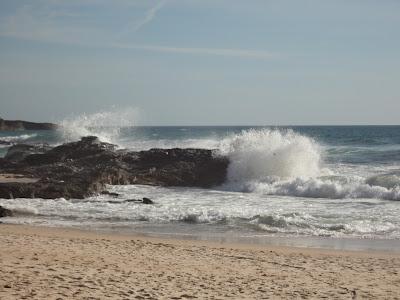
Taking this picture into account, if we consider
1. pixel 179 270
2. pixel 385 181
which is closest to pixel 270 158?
pixel 385 181

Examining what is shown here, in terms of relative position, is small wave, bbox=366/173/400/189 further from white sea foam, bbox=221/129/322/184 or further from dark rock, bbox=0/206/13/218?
dark rock, bbox=0/206/13/218

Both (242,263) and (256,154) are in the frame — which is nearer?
(242,263)

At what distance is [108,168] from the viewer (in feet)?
70.5

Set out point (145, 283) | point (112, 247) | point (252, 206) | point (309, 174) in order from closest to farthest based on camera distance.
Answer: point (145, 283), point (112, 247), point (252, 206), point (309, 174)

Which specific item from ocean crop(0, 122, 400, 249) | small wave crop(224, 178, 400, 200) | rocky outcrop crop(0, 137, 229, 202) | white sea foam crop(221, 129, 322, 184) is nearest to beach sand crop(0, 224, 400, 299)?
ocean crop(0, 122, 400, 249)

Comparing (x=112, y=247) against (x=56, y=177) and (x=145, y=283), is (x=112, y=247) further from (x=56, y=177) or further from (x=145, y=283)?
(x=56, y=177)

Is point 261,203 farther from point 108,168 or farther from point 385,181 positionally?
point 108,168

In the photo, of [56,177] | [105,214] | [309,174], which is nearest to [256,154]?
Result: [309,174]

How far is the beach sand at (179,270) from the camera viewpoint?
6.82 m

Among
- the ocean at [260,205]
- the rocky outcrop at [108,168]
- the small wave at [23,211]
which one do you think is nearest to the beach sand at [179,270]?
the ocean at [260,205]

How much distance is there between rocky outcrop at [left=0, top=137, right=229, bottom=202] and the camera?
709 inches

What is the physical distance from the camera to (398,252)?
34.5 ft

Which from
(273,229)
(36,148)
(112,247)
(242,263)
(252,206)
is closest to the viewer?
(242,263)

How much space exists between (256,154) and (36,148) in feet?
54.5
